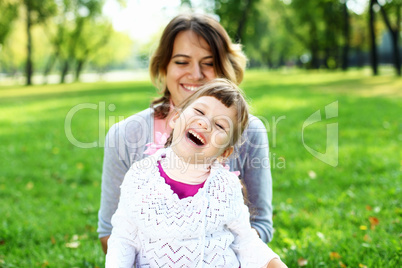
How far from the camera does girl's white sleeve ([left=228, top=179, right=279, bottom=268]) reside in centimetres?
203

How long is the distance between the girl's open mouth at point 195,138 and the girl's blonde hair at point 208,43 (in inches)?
36.2

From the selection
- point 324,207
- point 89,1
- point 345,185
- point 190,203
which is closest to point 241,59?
point 190,203

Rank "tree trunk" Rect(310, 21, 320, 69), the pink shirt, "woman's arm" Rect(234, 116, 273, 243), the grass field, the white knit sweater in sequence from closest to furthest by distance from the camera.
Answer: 1. the white knit sweater
2. the pink shirt
3. "woman's arm" Rect(234, 116, 273, 243)
4. the grass field
5. "tree trunk" Rect(310, 21, 320, 69)

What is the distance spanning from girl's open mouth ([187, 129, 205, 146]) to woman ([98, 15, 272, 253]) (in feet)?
1.84

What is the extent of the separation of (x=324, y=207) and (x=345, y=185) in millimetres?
902

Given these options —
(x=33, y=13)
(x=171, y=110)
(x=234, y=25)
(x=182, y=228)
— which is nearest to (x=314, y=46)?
(x=234, y=25)

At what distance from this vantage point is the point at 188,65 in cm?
309

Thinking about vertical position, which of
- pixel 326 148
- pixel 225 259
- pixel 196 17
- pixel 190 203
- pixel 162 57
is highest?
pixel 196 17

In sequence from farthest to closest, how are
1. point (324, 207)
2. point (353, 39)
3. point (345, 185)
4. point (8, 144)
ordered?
point (353, 39) < point (8, 144) < point (345, 185) < point (324, 207)

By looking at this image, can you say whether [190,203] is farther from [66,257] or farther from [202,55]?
[66,257]

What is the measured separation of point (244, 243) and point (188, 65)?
156 cm

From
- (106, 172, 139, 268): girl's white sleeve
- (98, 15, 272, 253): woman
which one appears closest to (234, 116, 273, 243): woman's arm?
(98, 15, 272, 253): woman

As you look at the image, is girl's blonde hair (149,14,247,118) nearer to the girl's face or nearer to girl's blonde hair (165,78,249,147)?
girl's blonde hair (165,78,249,147)

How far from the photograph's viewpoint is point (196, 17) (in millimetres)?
3088
